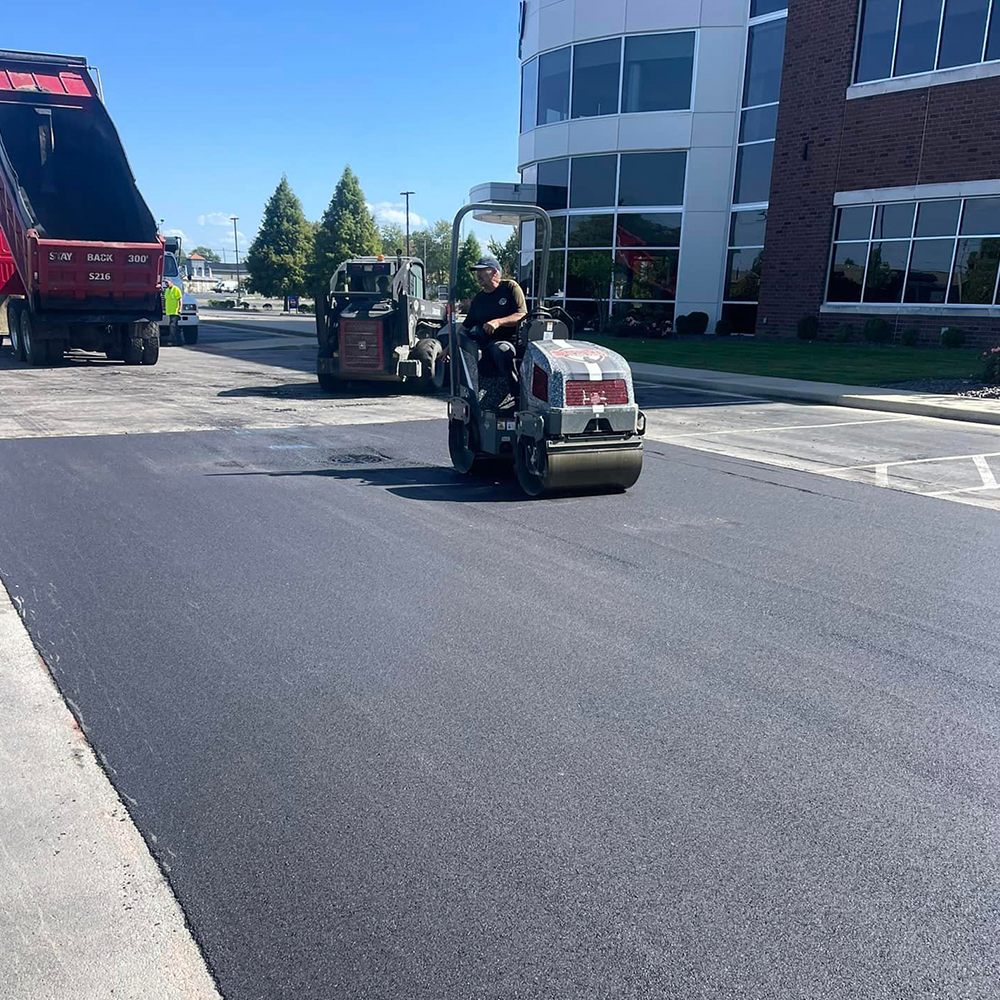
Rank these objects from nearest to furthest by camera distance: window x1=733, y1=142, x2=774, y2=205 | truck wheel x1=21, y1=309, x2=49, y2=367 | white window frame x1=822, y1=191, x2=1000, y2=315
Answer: truck wheel x1=21, y1=309, x2=49, y2=367, white window frame x1=822, y1=191, x2=1000, y2=315, window x1=733, y1=142, x2=774, y2=205

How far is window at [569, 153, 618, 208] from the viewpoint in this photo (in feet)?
97.2

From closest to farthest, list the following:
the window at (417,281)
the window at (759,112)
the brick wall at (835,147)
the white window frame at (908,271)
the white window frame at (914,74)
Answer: the window at (417,281) < the white window frame at (914,74) < the brick wall at (835,147) < the white window frame at (908,271) < the window at (759,112)

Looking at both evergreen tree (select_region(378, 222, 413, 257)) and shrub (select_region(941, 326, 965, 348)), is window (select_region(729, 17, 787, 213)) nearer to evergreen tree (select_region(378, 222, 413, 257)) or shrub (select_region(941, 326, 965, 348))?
shrub (select_region(941, 326, 965, 348))

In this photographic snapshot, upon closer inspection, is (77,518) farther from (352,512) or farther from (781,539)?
(781,539)

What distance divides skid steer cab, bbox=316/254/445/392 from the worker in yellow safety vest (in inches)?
417

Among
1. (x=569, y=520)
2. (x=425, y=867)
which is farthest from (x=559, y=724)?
(x=569, y=520)

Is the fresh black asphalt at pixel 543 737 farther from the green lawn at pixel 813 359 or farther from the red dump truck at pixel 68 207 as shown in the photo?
the red dump truck at pixel 68 207

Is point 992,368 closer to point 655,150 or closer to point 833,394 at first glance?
point 833,394

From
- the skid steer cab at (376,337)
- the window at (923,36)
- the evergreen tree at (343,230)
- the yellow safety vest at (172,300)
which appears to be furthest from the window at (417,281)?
the evergreen tree at (343,230)

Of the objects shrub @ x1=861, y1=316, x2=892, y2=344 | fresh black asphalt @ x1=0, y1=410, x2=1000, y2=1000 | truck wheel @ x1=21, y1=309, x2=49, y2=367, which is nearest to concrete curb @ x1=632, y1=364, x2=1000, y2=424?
shrub @ x1=861, y1=316, x2=892, y2=344

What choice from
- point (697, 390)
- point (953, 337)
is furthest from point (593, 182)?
point (697, 390)

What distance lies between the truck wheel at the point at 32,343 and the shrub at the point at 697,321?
60.8 ft

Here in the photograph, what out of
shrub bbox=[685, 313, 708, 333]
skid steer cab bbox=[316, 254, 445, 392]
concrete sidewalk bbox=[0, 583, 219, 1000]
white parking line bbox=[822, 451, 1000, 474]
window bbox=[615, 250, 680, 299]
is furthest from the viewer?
window bbox=[615, 250, 680, 299]

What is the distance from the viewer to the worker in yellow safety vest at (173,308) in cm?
2492
